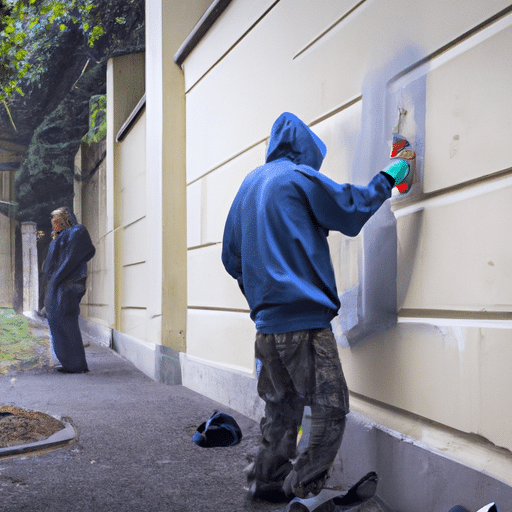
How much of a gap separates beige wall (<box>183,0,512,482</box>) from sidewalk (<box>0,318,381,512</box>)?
682 mm

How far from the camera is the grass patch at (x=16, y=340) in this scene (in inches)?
363

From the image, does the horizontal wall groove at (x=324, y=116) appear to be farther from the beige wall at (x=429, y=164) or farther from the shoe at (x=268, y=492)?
the shoe at (x=268, y=492)

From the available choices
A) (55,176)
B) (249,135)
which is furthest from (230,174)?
(55,176)

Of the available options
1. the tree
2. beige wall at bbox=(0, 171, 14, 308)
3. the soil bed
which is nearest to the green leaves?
the tree

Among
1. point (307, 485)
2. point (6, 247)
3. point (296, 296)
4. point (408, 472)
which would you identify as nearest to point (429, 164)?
point (296, 296)

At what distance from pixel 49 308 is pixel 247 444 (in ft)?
14.9

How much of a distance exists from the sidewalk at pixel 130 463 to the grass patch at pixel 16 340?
3.34m

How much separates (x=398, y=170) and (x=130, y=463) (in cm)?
218

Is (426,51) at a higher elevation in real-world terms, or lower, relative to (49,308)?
higher

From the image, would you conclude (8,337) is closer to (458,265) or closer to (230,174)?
(230,174)

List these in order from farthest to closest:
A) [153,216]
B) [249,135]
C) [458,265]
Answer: [153,216] < [249,135] < [458,265]

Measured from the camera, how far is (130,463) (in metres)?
3.59

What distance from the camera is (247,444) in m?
3.96

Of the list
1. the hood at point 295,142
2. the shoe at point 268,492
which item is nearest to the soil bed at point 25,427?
the shoe at point 268,492
